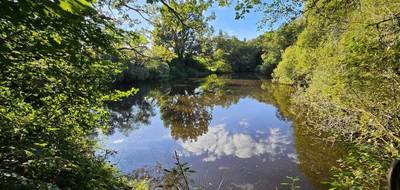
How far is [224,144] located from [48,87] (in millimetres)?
9589

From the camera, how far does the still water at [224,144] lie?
9.12m

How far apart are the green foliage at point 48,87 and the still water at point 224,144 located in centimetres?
258

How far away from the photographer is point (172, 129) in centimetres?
1496

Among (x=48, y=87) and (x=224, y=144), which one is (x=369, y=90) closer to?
(x=48, y=87)

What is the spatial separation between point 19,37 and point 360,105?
6.20 metres

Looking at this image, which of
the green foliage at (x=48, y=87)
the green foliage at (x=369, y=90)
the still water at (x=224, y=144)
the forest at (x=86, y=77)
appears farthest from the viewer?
the still water at (x=224, y=144)

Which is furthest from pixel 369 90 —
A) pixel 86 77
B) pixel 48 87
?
pixel 48 87

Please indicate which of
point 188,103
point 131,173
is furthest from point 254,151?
point 188,103

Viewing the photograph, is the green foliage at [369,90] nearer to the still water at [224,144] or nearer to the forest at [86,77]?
the forest at [86,77]

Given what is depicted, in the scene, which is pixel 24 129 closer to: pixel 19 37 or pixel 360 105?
pixel 19 37

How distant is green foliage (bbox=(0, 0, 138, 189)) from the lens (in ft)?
9.01

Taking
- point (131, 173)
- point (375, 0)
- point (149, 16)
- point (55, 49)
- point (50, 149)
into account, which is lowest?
point (131, 173)

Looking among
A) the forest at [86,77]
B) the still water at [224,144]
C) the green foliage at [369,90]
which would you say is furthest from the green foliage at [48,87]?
the green foliage at [369,90]

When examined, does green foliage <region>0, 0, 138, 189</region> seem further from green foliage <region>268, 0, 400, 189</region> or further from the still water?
green foliage <region>268, 0, 400, 189</region>
